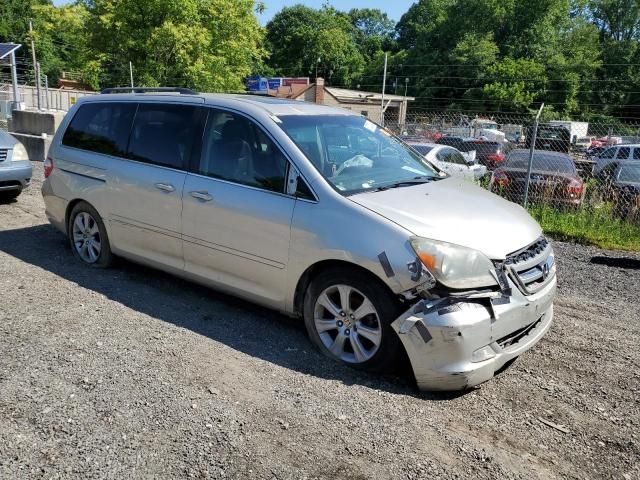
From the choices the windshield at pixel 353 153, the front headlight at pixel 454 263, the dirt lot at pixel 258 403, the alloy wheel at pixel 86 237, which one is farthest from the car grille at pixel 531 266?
the alloy wheel at pixel 86 237

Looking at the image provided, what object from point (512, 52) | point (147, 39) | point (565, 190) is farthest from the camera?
point (512, 52)

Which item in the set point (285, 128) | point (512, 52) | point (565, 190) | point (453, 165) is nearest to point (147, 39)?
point (453, 165)

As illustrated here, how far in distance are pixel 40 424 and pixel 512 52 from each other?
249 feet

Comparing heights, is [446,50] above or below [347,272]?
above

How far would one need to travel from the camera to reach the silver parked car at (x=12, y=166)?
27.4 feet

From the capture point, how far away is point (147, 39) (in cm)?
2150

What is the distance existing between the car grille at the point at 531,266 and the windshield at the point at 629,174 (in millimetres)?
7537

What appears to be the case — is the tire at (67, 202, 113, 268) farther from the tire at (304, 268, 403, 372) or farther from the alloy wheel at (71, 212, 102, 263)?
the tire at (304, 268, 403, 372)

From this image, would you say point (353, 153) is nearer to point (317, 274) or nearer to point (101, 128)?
point (317, 274)

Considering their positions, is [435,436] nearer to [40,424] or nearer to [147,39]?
[40,424]

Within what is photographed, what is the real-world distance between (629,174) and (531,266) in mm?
8464

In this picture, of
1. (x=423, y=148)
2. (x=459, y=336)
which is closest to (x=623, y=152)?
(x=423, y=148)

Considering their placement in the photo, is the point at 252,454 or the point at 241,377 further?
the point at 241,377

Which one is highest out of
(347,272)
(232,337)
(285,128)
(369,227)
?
(285,128)
